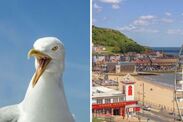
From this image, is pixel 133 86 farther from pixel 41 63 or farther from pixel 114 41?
pixel 41 63

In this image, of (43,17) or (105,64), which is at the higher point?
(43,17)

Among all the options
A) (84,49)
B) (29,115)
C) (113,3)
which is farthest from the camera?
(113,3)

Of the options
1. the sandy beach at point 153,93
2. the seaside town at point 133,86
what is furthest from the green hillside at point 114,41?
the sandy beach at point 153,93

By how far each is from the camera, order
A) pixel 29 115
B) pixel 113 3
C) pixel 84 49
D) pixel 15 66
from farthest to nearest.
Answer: pixel 113 3 → pixel 84 49 → pixel 15 66 → pixel 29 115

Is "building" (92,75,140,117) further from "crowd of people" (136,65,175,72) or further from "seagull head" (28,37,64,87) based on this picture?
"seagull head" (28,37,64,87)

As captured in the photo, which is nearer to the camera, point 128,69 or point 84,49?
Answer: point 84,49

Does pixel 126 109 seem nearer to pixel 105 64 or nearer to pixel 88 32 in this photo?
pixel 105 64

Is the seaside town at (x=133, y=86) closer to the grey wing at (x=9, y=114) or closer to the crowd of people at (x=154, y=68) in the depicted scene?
the crowd of people at (x=154, y=68)

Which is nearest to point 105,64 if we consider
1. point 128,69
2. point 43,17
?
point 128,69
